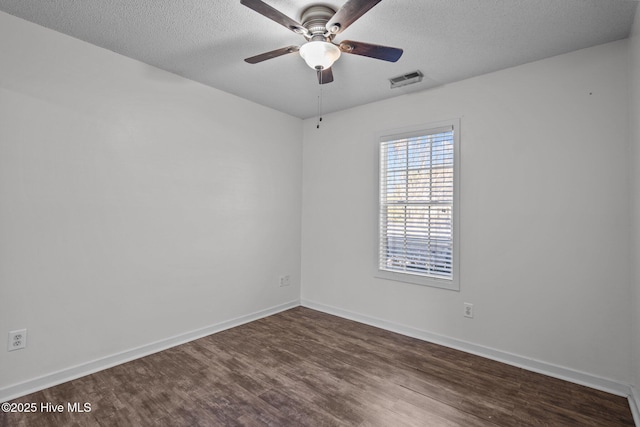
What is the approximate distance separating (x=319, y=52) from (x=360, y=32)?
0.43 metres

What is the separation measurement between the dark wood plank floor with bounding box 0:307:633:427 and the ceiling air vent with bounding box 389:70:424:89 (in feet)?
8.38

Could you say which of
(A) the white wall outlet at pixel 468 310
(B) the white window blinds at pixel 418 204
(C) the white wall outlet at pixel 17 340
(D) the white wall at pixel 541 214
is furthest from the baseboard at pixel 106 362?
(A) the white wall outlet at pixel 468 310

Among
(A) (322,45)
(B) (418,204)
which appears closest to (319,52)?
(A) (322,45)

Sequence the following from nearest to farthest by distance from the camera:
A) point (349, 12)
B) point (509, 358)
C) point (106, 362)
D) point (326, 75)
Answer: point (349, 12) < point (326, 75) < point (106, 362) < point (509, 358)

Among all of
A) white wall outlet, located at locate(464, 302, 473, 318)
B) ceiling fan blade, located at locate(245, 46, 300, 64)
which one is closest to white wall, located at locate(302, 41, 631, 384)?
white wall outlet, located at locate(464, 302, 473, 318)

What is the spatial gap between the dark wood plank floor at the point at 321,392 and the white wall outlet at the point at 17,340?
0.35m

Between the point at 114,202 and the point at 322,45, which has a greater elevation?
the point at 322,45

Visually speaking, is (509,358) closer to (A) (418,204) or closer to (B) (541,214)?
(B) (541,214)

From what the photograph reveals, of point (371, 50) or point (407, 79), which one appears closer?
point (371, 50)

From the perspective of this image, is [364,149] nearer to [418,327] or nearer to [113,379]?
[418,327]

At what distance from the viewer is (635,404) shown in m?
2.03

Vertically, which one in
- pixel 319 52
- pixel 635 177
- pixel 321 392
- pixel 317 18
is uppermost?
pixel 317 18

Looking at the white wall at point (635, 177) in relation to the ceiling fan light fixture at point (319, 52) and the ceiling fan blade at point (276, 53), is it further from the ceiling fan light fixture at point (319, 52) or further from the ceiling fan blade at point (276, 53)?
the ceiling fan blade at point (276, 53)

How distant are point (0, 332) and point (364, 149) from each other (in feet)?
11.5
